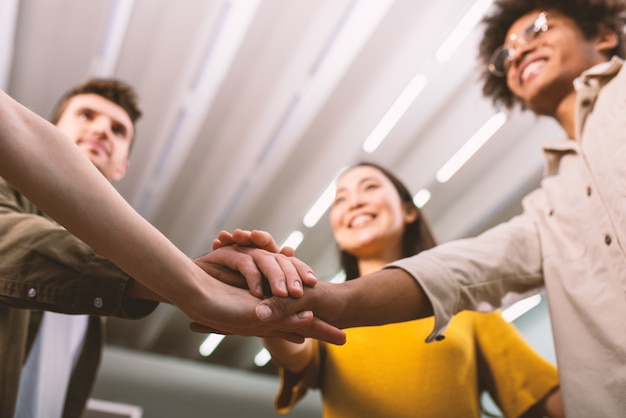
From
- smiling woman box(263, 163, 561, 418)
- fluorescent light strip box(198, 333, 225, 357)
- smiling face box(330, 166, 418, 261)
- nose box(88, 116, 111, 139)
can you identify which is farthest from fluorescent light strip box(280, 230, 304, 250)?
smiling woman box(263, 163, 561, 418)

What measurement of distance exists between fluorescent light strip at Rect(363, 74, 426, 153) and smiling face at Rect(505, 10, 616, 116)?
1.20 m

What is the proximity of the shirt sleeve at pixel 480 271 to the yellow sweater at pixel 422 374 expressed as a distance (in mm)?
203

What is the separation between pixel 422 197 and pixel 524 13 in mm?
→ 1740

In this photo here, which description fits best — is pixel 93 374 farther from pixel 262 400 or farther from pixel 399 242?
pixel 262 400

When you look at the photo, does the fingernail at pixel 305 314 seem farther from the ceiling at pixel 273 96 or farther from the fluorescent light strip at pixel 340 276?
the ceiling at pixel 273 96

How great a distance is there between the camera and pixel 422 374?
4.50ft

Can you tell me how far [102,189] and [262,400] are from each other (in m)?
5.04

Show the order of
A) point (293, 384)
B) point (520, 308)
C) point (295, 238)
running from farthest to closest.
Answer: point (520, 308) < point (295, 238) < point (293, 384)

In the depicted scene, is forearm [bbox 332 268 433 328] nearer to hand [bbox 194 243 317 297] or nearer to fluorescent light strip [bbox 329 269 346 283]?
hand [bbox 194 243 317 297]

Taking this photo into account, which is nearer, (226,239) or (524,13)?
(226,239)

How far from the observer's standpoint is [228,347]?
5.64 meters

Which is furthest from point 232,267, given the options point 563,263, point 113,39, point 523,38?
point 113,39

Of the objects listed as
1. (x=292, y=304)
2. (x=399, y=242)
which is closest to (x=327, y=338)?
(x=292, y=304)

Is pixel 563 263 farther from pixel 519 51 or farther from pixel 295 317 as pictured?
pixel 519 51
